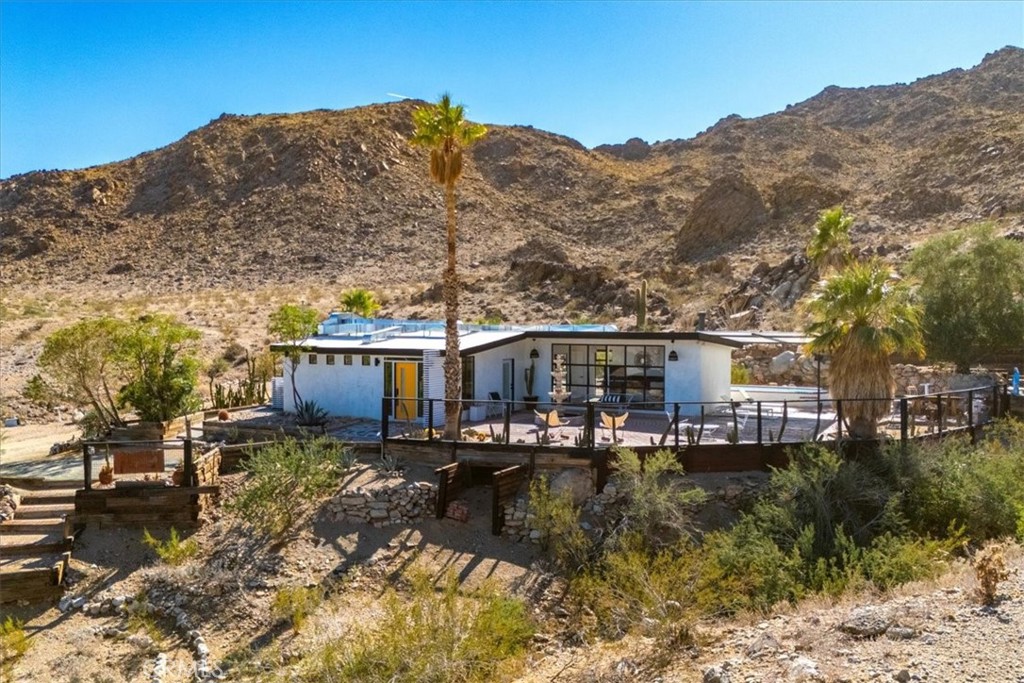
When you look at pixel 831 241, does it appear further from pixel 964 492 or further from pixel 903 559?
pixel 903 559

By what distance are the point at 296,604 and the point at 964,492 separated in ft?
39.3

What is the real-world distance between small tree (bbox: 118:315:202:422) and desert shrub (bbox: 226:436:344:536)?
6.94 meters

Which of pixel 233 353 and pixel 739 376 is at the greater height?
pixel 233 353

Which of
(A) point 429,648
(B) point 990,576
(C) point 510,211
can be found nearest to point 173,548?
(A) point 429,648

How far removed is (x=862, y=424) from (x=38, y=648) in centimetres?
1570

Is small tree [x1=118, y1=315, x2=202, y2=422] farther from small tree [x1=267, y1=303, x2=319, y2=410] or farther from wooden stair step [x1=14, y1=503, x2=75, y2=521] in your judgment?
wooden stair step [x1=14, y1=503, x2=75, y2=521]

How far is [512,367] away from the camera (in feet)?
78.3

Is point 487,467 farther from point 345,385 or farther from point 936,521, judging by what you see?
point 936,521

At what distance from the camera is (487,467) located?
56.0 feet

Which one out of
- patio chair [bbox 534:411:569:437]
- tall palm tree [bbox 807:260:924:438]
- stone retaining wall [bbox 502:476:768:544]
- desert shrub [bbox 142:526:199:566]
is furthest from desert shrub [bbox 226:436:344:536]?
tall palm tree [bbox 807:260:924:438]

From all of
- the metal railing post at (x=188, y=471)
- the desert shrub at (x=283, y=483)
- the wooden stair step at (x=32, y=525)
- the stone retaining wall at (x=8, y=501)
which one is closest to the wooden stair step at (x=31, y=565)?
the wooden stair step at (x=32, y=525)

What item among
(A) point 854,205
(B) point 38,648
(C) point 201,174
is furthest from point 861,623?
(C) point 201,174

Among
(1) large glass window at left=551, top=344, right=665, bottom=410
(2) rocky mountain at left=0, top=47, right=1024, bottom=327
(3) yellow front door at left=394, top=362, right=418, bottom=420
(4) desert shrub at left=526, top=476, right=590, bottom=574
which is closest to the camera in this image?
(4) desert shrub at left=526, top=476, right=590, bottom=574

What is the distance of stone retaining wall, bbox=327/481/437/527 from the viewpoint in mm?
15617
